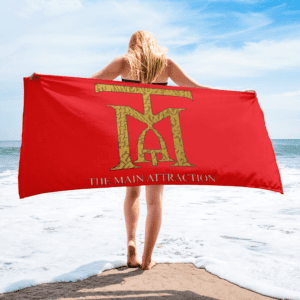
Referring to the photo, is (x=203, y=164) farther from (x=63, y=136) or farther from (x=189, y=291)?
(x=63, y=136)

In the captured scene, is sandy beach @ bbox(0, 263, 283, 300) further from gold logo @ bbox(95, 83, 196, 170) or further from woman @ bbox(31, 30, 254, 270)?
gold logo @ bbox(95, 83, 196, 170)

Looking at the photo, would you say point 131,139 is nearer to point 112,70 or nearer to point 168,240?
point 112,70

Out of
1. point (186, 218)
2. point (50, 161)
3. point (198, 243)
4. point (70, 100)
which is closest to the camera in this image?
point (50, 161)

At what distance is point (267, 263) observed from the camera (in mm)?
2592

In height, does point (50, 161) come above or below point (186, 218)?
above

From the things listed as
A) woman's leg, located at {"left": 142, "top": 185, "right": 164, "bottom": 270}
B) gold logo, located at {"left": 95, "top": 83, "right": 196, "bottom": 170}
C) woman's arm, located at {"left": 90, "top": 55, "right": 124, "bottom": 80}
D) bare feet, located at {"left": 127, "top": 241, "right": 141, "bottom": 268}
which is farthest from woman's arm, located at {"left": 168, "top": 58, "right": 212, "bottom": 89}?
bare feet, located at {"left": 127, "top": 241, "right": 141, "bottom": 268}

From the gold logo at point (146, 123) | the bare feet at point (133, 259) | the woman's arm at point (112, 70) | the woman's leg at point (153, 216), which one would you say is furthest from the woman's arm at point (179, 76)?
the bare feet at point (133, 259)

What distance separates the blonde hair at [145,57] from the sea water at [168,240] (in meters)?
1.68

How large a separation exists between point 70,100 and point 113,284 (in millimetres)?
1443

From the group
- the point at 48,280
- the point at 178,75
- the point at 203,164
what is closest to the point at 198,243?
the point at 203,164

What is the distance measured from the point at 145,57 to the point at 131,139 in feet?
2.19

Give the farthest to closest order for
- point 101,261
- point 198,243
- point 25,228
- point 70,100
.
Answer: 1. point 25,228
2. point 198,243
3. point 101,261
4. point 70,100

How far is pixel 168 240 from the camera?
319 centimetres

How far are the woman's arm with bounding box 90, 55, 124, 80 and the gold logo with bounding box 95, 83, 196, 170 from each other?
10 centimetres
